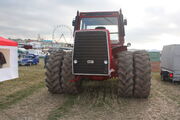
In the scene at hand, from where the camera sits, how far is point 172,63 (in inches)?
351

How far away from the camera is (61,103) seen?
4988 mm

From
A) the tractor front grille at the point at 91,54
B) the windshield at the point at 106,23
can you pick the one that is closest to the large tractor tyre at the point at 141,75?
the tractor front grille at the point at 91,54

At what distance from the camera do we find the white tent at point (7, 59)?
5535mm

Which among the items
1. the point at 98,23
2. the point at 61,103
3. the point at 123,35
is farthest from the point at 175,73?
the point at 61,103

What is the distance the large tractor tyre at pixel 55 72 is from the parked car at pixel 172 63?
588 cm

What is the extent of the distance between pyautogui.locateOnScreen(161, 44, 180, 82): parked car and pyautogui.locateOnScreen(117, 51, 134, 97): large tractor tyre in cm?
478

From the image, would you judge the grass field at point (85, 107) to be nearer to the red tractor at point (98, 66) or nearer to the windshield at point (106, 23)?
the red tractor at point (98, 66)

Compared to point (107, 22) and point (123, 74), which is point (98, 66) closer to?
point (123, 74)

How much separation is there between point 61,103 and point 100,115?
1.31 metres

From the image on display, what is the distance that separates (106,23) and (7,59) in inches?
138

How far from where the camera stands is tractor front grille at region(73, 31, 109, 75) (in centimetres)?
485

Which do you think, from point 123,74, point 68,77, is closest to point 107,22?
point 123,74

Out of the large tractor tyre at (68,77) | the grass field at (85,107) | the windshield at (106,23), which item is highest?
the windshield at (106,23)

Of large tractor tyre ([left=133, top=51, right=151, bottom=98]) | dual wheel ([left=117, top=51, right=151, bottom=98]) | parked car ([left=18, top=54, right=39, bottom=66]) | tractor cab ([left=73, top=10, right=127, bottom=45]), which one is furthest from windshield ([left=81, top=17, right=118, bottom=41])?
parked car ([left=18, top=54, right=39, bottom=66])
